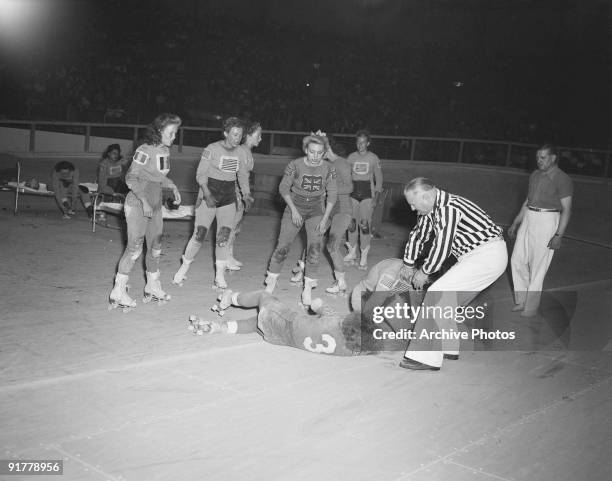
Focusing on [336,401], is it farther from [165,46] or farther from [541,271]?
[165,46]

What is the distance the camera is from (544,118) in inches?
1108

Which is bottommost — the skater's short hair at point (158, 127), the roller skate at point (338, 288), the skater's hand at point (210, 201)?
the roller skate at point (338, 288)

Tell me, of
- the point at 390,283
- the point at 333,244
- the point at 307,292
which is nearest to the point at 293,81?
the point at 333,244

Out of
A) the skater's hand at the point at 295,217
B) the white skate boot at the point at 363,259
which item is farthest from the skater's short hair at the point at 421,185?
the white skate boot at the point at 363,259

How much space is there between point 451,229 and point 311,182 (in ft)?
8.15

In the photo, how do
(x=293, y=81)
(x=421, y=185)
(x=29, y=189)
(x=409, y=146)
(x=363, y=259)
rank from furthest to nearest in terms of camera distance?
(x=293, y=81), (x=409, y=146), (x=29, y=189), (x=363, y=259), (x=421, y=185)

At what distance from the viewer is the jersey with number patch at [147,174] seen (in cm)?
734

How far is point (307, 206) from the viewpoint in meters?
8.14

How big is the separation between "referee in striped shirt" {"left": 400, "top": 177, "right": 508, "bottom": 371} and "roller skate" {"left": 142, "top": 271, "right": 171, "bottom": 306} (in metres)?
2.79

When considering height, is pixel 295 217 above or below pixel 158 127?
below

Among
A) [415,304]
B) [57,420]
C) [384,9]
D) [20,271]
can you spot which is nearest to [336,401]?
[415,304]

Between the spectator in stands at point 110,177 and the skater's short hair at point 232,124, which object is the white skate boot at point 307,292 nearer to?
the skater's short hair at point 232,124

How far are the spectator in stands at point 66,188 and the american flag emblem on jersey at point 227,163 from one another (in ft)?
16.4

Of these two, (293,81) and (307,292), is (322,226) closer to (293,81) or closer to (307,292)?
(307,292)
